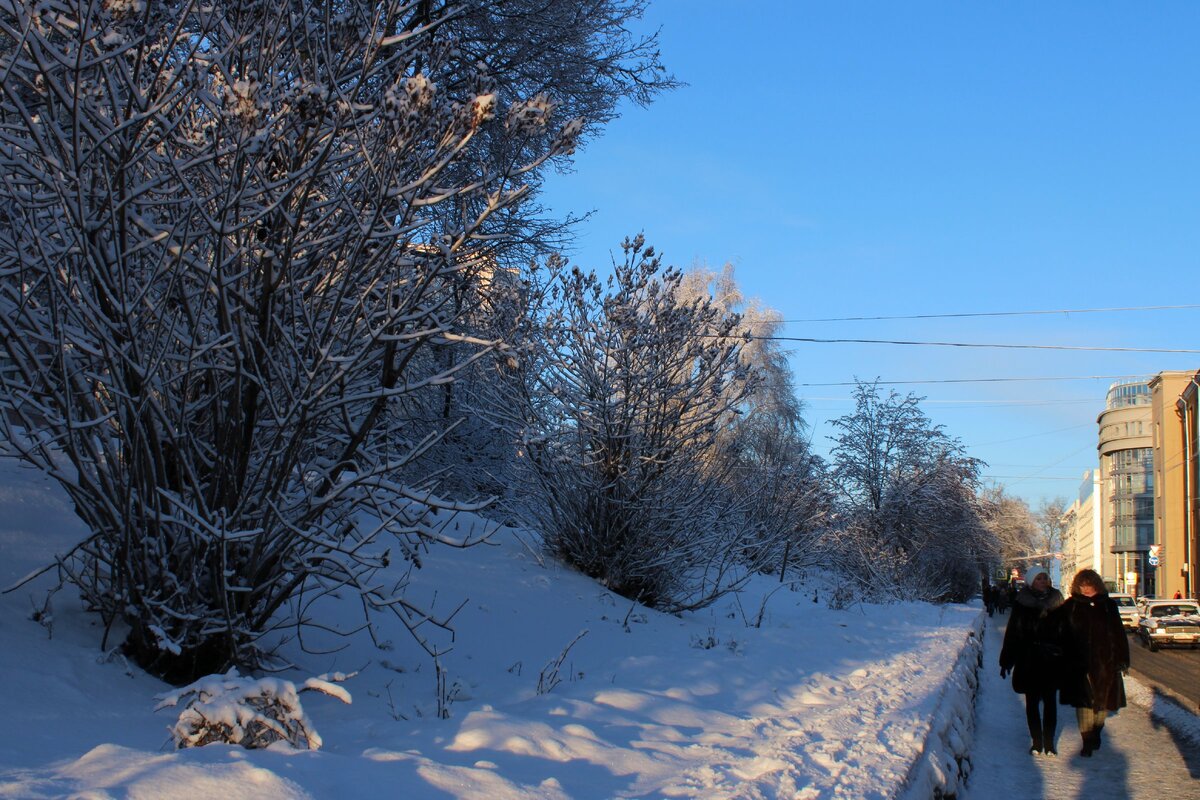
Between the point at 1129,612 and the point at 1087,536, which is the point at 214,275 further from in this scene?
the point at 1087,536

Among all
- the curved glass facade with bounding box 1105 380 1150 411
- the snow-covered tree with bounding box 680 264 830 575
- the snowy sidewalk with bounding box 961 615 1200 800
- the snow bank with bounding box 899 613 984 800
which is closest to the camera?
the snow bank with bounding box 899 613 984 800

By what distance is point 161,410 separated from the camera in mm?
4797

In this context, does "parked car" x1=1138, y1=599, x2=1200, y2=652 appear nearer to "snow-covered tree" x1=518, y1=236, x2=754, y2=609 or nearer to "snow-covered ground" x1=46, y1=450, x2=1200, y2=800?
"snow-covered ground" x1=46, y1=450, x2=1200, y2=800

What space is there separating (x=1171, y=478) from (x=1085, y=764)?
203 ft

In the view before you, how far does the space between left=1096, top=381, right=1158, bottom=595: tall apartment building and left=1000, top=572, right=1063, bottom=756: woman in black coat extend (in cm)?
9735

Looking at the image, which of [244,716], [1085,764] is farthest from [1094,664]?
[244,716]

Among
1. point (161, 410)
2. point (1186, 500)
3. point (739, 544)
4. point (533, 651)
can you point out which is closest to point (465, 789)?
point (161, 410)

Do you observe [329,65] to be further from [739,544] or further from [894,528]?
[894,528]

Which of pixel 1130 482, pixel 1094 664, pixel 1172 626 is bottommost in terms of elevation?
pixel 1172 626

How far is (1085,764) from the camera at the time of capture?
25.0 ft

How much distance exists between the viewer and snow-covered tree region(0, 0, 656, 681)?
173 inches

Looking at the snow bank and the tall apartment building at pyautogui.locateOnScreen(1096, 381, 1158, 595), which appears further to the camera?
the tall apartment building at pyautogui.locateOnScreen(1096, 381, 1158, 595)

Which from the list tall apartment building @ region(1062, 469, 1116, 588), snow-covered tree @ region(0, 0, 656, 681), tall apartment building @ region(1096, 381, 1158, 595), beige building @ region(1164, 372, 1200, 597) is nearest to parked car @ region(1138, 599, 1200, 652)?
snow-covered tree @ region(0, 0, 656, 681)

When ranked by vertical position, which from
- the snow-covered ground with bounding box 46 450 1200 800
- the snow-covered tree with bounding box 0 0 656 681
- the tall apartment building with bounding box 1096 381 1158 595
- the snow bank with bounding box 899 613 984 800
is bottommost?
the snow bank with bounding box 899 613 984 800
